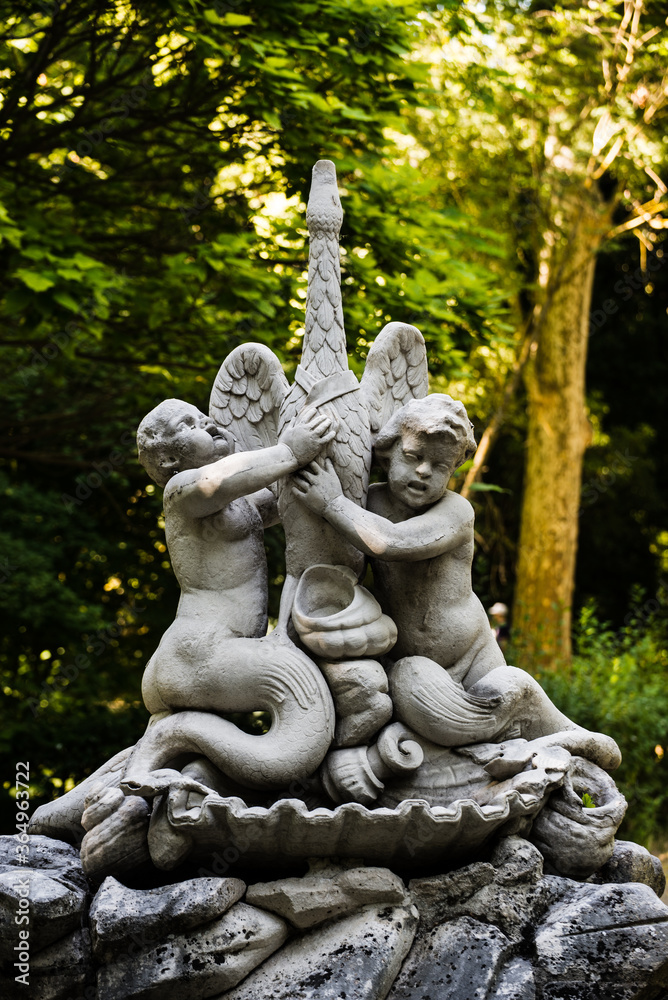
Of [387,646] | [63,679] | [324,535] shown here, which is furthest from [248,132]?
[63,679]

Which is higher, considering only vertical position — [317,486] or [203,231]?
[203,231]

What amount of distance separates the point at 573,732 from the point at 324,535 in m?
1.29

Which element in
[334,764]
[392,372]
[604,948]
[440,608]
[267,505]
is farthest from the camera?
[392,372]

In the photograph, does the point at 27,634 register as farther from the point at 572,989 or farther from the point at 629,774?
the point at 572,989

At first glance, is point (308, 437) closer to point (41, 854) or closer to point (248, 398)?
point (248, 398)

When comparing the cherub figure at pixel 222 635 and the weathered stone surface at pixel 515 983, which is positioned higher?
the cherub figure at pixel 222 635

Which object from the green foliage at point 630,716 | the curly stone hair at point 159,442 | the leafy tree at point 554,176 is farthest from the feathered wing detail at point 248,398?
the leafy tree at point 554,176

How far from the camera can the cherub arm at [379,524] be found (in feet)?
12.8

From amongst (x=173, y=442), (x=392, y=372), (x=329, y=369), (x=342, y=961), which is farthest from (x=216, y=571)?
(x=342, y=961)

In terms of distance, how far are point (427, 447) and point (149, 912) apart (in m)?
Answer: 1.96

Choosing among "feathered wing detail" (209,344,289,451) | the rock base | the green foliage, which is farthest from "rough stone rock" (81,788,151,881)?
the green foliage

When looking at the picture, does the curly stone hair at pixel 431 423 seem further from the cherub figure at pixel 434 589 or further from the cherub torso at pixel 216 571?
the cherub torso at pixel 216 571

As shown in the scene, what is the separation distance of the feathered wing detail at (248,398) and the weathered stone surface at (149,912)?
1.81 m

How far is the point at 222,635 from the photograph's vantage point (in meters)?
3.87
